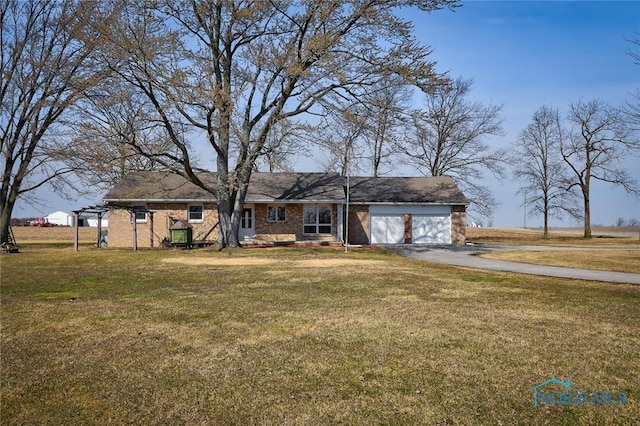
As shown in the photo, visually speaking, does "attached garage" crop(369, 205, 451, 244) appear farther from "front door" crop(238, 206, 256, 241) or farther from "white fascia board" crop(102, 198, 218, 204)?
"white fascia board" crop(102, 198, 218, 204)

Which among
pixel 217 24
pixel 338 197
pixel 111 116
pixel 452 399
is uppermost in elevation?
pixel 217 24

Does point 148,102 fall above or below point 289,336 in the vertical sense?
above

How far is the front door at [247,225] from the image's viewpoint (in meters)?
30.1

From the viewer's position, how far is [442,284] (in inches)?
443

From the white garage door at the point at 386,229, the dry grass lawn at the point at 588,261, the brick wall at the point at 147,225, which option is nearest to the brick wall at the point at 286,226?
the white garage door at the point at 386,229

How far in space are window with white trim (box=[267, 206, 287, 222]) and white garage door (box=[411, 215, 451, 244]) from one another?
27.5 feet

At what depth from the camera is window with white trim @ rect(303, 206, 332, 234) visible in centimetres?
3056

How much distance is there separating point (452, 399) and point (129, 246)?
91.7 ft

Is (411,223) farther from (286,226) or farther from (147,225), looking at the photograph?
(147,225)

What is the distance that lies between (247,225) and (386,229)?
8.91 metres

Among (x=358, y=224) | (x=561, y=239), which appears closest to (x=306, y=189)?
(x=358, y=224)

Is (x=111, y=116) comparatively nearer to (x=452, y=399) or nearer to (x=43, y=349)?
(x=43, y=349)

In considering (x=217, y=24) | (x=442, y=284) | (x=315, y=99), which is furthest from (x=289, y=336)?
(x=217, y=24)

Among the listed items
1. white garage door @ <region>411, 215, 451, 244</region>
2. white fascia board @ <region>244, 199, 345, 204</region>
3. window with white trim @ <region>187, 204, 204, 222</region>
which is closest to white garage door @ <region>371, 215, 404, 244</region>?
white garage door @ <region>411, 215, 451, 244</region>
